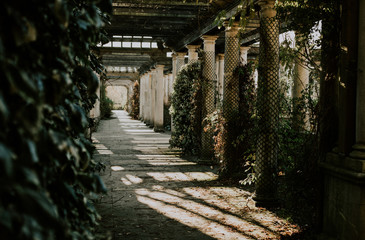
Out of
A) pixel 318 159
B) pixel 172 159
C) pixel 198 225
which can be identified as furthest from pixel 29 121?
pixel 172 159

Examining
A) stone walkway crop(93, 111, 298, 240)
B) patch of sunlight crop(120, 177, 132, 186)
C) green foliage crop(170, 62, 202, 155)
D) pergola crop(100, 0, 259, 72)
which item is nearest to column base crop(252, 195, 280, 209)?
stone walkway crop(93, 111, 298, 240)

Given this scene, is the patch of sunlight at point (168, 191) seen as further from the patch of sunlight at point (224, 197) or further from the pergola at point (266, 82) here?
the pergola at point (266, 82)

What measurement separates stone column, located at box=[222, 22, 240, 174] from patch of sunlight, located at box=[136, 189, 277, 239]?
187cm

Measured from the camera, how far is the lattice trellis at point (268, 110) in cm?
635

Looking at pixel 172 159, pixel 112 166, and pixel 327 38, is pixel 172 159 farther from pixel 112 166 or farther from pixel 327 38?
pixel 327 38

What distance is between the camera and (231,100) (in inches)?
335

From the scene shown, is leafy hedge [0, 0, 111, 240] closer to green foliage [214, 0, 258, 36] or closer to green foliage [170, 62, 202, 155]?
green foliage [214, 0, 258, 36]

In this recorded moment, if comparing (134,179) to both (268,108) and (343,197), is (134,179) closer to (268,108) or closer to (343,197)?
(268,108)

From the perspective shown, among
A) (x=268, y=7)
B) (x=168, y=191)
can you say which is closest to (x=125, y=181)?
(x=168, y=191)

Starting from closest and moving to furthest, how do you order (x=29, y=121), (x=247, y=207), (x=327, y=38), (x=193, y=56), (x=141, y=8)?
(x=29, y=121) → (x=327, y=38) → (x=247, y=207) → (x=141, y=8) → (x=193, y=56)

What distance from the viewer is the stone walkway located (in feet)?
16.8

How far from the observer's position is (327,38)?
4.61m

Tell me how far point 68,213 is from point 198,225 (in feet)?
11.8

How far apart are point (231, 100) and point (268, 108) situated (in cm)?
215
